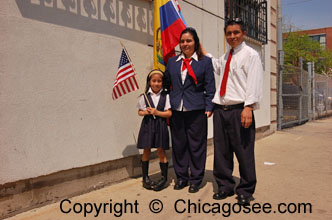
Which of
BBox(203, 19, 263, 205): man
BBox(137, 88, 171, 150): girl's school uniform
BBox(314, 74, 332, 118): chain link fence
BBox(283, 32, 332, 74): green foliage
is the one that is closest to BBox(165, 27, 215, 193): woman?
BBox(137, 88, 171, 150): girl's school uniform

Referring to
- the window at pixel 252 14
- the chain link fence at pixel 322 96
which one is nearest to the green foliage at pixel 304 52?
the chain link fence at pixel 322 96

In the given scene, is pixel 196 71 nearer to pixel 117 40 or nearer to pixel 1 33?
pixel 117 40

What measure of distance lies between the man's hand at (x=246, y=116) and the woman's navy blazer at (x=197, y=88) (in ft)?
1.62

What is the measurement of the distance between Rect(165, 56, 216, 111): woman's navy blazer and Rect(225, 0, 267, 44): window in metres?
3.83

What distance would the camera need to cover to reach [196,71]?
3475 millimetres

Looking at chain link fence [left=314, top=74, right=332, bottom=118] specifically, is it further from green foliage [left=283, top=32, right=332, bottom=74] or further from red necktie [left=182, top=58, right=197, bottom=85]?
green foliage [left=283, top=32, right=332, bottom=74]

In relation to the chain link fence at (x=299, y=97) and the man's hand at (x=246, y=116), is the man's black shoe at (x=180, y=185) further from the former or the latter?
the chain link fence at (x=299, y=97)

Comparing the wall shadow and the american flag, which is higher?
the wall shadow

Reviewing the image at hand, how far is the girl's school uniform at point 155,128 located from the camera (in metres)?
3.55

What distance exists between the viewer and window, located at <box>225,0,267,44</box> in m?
7.04

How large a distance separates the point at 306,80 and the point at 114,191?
1165 cm

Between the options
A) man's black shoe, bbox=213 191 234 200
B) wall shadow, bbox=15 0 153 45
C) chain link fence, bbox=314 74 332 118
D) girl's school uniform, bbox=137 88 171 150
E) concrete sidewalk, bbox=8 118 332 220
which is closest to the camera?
concrete sidewalk, bbox=8 118 332 220

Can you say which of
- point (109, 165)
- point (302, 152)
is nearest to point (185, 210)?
point (109, 165)

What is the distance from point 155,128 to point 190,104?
1.69 ft
